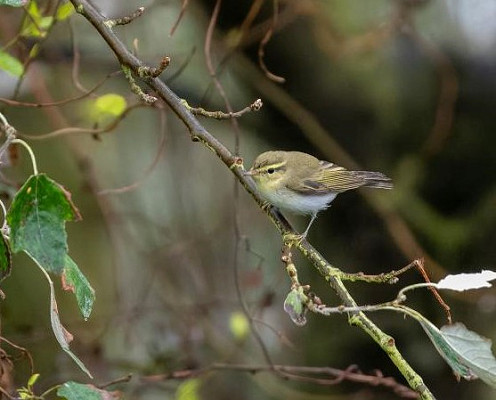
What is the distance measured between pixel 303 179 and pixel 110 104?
59 centimetres

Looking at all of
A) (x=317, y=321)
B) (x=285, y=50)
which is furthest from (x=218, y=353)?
(x=285, y=50)

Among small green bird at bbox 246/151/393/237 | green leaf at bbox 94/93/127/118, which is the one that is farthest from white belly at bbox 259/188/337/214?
green leaf at bbox 94/93/127/118

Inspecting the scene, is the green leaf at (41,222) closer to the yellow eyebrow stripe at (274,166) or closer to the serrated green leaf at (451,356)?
the serrated green leaf at (451,356)

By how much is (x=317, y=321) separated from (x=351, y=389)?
25cm

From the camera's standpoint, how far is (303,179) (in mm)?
2131

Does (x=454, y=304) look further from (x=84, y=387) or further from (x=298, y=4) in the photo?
(x=84, y=387)

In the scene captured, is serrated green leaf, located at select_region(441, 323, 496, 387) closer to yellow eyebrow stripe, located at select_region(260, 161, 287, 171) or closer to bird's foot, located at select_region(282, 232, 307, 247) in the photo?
bird's foot, located at select_region(282, 232, 307, 247)

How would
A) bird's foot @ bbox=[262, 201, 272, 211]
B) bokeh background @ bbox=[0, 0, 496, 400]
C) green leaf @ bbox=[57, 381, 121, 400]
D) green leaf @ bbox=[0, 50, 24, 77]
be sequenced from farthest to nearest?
1. bokeh background @ bbox=[0, 0, 496, 400]
2. green leaf @ bbox=[0, 50, 24, 77]
3. bird's foot @ bbox=[262, 201, 272, 211]
4. green leaf @ bbox=[57, 381, 121, 400]

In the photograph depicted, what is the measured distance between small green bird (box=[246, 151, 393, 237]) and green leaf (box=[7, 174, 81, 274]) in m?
0.94

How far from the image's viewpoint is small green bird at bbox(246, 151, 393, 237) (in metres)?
1.98

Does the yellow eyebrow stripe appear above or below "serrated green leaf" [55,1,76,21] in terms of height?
below

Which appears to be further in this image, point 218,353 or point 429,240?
point 218,353

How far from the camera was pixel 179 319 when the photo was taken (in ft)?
10.6

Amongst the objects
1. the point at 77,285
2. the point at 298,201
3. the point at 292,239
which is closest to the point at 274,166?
the point at 298,201
